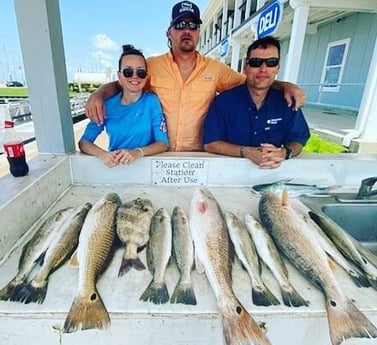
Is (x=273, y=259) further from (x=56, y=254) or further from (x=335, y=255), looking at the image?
(x=56, y=254)

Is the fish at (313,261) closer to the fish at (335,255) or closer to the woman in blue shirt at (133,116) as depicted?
the fish at (335,255)

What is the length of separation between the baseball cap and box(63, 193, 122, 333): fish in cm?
146

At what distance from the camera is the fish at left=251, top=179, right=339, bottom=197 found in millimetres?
1623

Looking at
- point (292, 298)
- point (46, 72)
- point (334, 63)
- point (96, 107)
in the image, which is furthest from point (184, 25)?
point (334, 63)

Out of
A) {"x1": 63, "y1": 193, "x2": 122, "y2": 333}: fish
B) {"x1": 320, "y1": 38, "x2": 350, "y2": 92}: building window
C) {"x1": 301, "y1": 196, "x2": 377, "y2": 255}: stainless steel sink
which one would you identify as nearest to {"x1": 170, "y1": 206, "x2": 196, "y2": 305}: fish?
{"x1": 63, "y1": 193, "x2": 122, "y2": 333}: fish

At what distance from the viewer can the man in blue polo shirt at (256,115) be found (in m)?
1.80

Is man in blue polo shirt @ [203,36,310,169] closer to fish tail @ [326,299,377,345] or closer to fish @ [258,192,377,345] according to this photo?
fish @ [258,192,377,345]

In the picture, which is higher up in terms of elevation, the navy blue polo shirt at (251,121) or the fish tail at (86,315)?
the navy blue polo shirt at (251,121)

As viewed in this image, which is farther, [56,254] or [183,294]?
[56,254]

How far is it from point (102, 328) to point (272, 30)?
22.9 ft

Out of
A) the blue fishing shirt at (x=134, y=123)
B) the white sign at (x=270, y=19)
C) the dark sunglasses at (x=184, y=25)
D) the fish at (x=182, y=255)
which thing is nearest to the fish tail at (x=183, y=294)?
the fish at (x=182, y=255)

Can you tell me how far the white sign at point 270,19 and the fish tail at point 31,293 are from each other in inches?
271

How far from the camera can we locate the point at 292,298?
0.88 m

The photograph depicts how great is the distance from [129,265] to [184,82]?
1.47 metres
